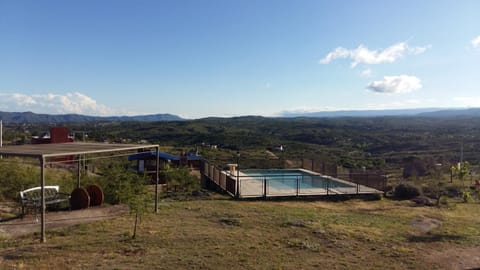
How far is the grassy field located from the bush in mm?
3514

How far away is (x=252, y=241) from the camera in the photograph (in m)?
8.26

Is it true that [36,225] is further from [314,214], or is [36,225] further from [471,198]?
[471,198]

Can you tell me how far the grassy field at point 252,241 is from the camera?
6.73 m

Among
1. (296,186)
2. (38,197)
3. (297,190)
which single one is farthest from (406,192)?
(38,197)

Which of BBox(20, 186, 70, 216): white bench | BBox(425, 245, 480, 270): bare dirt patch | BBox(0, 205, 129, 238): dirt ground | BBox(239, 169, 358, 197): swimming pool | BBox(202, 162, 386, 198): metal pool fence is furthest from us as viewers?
BBox(239, 169, 358, 197): swimming pool

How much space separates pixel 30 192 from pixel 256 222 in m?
6.71

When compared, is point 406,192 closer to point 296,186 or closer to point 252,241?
point 296,186

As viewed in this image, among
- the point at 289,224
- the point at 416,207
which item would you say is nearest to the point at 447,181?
the point at 416,207

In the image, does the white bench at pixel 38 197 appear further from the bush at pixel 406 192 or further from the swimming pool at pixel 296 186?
the bush at pixel 406 192

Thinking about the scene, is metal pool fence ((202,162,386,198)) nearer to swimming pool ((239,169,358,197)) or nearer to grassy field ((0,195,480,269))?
swimming pool ((239,169,358,197))

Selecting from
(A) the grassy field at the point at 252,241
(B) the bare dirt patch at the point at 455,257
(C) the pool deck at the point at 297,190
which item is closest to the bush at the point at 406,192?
(C) the pool deck at the point at 297,190

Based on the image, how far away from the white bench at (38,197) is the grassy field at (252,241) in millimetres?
1775

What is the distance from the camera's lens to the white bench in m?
9.90

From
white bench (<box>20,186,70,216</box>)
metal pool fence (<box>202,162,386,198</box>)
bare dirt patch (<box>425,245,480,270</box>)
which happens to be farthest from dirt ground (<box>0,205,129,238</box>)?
A: bare dirt patch (<box>425,245,480,270</box>)
